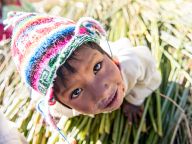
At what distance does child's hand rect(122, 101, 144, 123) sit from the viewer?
4.86 ft

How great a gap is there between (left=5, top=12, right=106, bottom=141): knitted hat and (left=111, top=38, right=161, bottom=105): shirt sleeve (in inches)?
6.2

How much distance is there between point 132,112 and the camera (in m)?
1.48

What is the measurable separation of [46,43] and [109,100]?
21 cm

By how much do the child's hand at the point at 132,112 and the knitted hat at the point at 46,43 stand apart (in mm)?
239

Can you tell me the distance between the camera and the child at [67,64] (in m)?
1.26

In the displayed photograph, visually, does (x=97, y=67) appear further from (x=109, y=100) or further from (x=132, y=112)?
(x=132, y=112)

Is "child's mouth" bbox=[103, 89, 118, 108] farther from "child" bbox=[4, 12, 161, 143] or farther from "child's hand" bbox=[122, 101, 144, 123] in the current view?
"child's hand" bbox=[122, 101, 144, 123]

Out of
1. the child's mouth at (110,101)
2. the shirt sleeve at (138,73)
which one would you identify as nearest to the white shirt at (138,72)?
the shirt sleeve at (138,73)

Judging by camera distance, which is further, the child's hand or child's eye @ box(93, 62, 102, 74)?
the child's hand

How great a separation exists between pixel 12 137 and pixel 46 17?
32cm

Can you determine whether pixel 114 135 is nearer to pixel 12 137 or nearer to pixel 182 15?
pixel 12 137

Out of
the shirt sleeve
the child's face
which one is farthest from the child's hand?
the child's face

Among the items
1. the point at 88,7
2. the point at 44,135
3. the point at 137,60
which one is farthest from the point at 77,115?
the point at 88,7

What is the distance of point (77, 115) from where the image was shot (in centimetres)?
153
